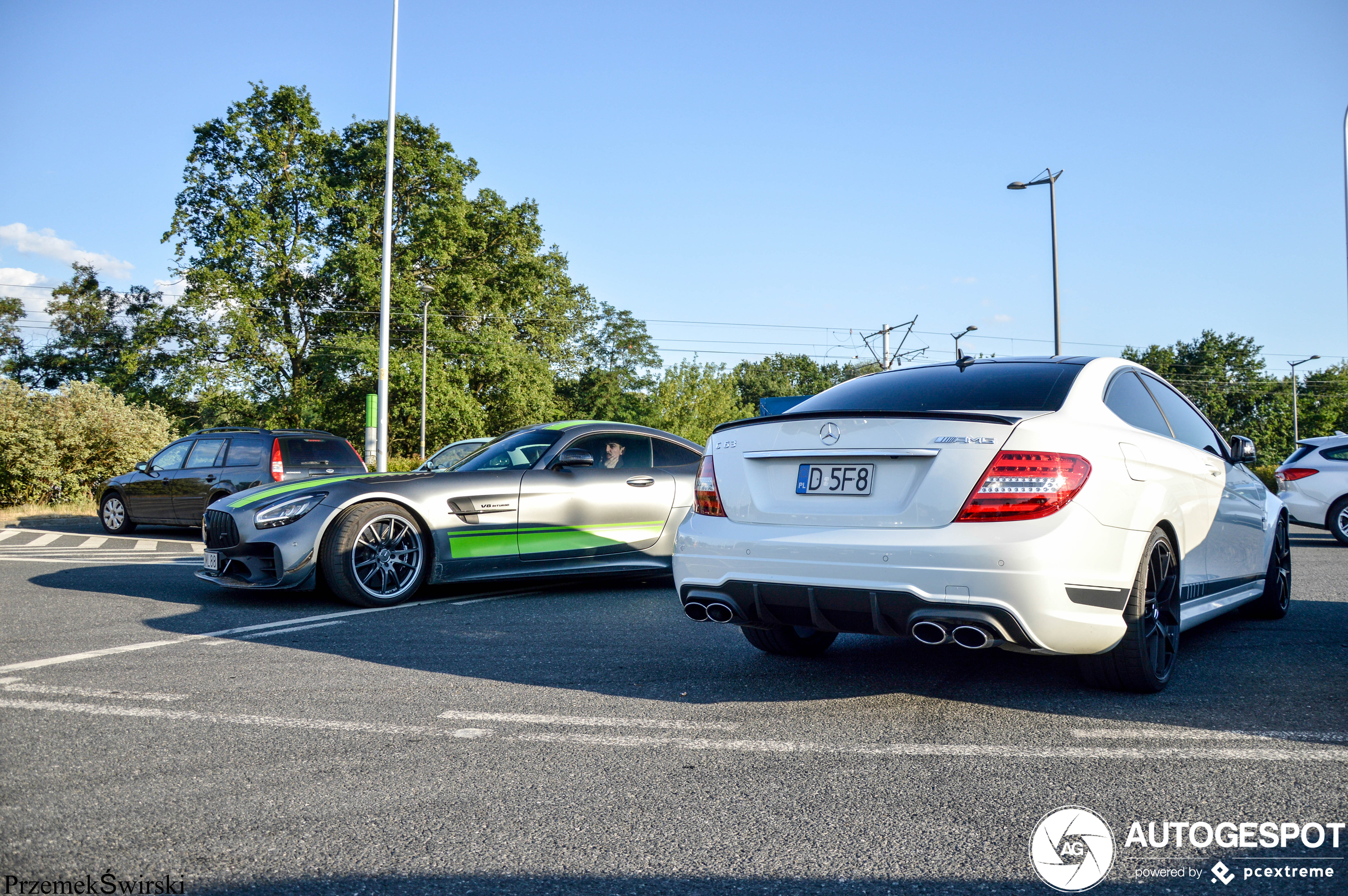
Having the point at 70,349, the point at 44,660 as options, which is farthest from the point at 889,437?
the point at 70,349

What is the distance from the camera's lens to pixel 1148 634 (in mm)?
4176

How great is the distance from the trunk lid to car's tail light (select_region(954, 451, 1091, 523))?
0.15 ft

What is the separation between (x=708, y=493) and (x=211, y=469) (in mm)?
11181

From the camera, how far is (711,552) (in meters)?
4.31

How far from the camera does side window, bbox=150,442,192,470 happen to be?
46.4 ft

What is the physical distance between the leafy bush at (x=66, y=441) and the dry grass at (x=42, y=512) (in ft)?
1.44

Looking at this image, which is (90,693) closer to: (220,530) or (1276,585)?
(220,530)

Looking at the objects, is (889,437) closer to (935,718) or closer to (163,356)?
(935,718)

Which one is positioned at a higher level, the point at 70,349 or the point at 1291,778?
the point at 70,349

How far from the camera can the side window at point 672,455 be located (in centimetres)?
860

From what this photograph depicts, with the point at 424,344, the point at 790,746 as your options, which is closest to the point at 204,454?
the point at 790,746

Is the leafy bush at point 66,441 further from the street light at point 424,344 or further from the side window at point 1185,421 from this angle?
the side window at point 1185,421

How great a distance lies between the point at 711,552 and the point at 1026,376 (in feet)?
5.35

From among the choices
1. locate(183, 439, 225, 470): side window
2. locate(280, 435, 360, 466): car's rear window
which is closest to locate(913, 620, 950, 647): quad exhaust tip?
locate(280, 435, 360, 466): car's rear window
